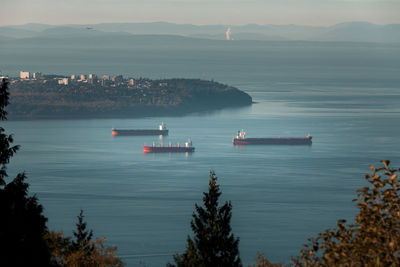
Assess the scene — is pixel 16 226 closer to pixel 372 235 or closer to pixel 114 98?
pixel 372 235

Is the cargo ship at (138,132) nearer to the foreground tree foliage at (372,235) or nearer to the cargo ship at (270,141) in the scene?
the cargo ship at (270,141)

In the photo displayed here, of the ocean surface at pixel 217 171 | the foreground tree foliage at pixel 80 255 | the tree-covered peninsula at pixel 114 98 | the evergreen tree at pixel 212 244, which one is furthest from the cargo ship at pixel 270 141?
the evergreen tree at pixel 212 244

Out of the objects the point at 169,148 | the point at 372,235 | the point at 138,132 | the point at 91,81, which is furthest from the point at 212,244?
the point at 91,81

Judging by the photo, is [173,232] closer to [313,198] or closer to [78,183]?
[313,198]

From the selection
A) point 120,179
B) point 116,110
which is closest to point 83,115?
point 116,110

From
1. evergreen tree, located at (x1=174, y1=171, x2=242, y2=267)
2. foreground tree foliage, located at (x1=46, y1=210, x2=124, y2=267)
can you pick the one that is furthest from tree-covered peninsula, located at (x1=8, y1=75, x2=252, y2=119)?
evergreen tree, located at (x1=174, y1=171, x2=242, y2=267)

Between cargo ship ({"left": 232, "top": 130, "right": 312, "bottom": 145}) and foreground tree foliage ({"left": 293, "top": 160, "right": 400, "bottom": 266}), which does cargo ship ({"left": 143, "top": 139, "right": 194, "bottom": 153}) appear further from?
foreground tree foliage ({"left": 293, "top": 160, "right": 400, "bottom": 266})
